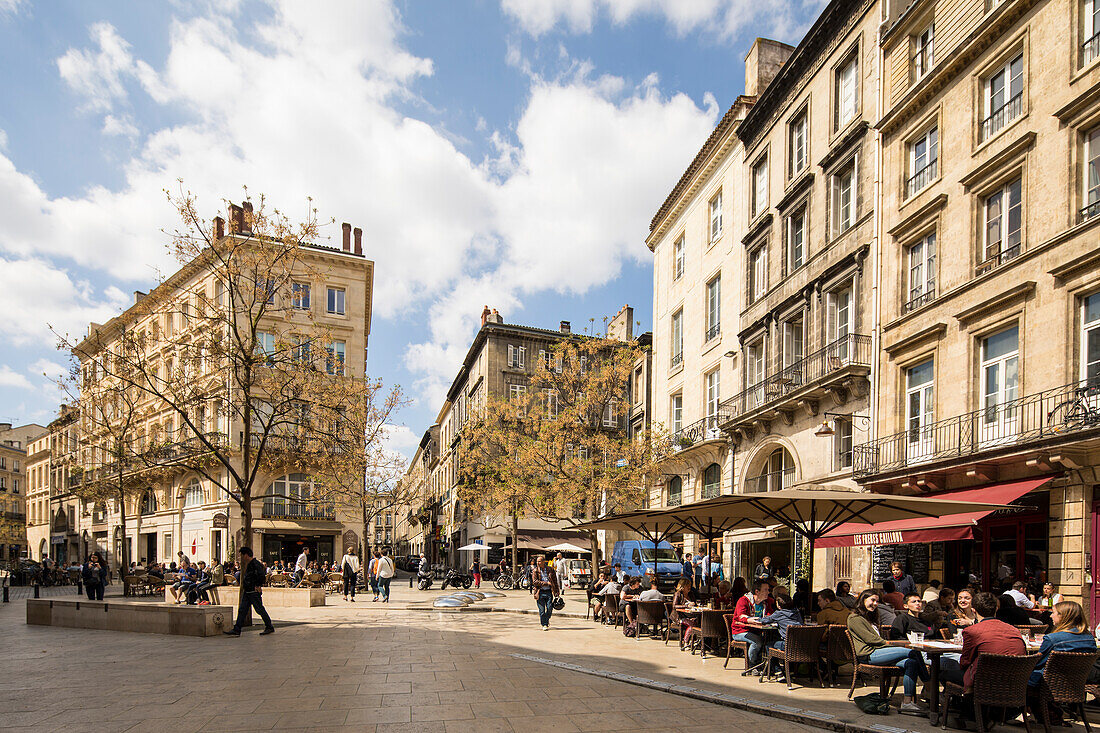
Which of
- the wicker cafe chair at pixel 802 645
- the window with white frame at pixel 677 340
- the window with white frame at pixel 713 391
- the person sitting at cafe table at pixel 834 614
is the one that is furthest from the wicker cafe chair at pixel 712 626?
the window with white frame at pixel 677 340

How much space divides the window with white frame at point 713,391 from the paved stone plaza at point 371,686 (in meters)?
14.8

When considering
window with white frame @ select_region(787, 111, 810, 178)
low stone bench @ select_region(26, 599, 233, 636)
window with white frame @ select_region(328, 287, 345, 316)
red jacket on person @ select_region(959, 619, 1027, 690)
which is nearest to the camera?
red jacket on person @ select_region(959, 619, 1027, 690)

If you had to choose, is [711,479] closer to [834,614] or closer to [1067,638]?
[834,614]

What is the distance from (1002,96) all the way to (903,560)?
10.3 metres

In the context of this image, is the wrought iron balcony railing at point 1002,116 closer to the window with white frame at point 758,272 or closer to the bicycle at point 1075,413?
the bicycle at point 1075,413

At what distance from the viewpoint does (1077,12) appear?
45.6 feet

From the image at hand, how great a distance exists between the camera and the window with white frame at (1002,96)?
50.8 ft

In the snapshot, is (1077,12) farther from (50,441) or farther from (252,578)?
(50,441)

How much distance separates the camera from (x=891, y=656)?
8.26 metres

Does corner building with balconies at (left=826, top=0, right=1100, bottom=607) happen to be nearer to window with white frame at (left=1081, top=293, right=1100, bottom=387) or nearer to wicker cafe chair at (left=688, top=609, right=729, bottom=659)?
window with white frame at (left=1081, top=293, right=1100, bottom=387)

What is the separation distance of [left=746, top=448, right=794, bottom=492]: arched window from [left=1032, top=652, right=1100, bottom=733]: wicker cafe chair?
16168 mm

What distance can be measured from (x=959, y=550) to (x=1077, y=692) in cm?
1030

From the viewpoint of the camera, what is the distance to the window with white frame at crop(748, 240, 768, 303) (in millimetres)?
25922

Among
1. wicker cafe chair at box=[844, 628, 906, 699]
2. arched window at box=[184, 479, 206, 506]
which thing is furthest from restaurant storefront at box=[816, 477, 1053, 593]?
arched window at box=[184, 479, 206, 506]
